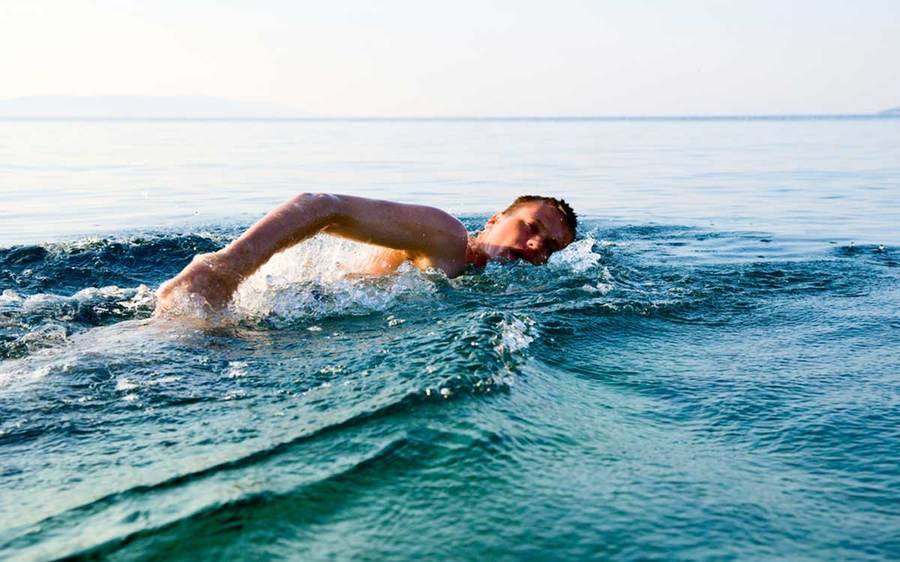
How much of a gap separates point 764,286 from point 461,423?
13.8 feet

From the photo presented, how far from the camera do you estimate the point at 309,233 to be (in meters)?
4.08

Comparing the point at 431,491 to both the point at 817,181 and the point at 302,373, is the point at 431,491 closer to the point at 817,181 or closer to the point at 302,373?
the point at 302,373

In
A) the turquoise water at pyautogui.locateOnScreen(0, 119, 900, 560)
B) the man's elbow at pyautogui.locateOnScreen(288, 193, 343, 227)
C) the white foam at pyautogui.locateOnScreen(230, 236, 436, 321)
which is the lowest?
the turquoise water at pyautogui.locateOnScreen(0, 119, 900, 560)

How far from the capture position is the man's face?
239 inches

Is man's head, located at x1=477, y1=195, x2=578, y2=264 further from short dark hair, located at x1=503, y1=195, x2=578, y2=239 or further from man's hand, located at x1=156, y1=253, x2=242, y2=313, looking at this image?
man's hand, located at x1=156, y1=253, x2=242, y2=313

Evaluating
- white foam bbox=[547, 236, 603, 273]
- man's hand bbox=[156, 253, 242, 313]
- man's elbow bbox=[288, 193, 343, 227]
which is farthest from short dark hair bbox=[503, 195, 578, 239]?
man's hand bbox=[156, 253, 242, 313]

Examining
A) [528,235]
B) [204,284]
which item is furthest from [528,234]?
[204,284]

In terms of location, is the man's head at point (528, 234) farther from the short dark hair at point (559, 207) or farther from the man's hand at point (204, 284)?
the man's hand at point (204, 284)

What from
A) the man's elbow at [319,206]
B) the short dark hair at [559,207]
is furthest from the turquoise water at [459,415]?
the man's elbow at [319,206]

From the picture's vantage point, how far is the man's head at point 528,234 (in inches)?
239

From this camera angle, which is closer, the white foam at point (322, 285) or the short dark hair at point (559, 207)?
the white foam at point (322, 285)

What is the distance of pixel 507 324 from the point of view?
3.87 meters

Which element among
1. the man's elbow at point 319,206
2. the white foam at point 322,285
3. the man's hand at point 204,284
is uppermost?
the man's elbow at point 319,206

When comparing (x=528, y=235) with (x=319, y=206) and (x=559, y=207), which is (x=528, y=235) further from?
(x=319, y=206)
